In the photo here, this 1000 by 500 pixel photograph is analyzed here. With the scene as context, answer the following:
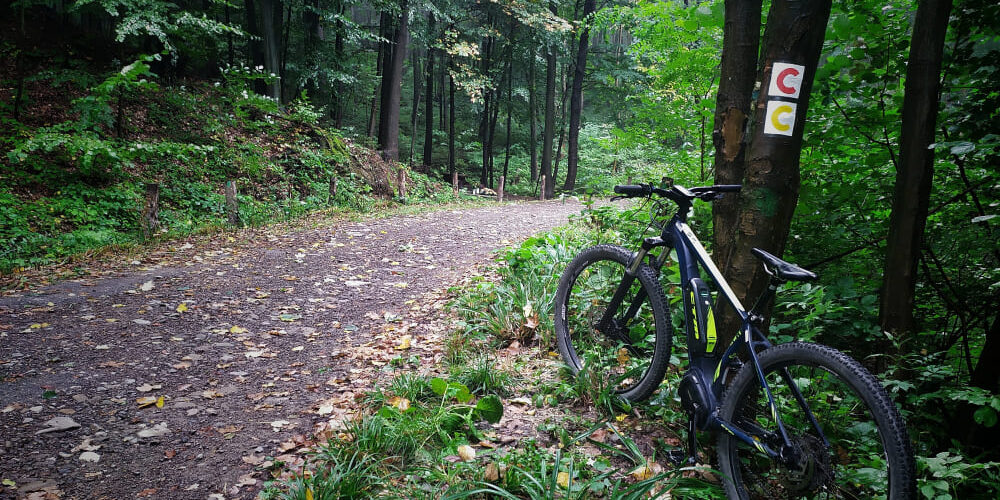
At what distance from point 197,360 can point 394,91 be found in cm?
1382

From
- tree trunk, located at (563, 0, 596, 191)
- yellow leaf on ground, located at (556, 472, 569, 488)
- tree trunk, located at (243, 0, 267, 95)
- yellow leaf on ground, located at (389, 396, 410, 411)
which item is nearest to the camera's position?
yellow leaf on ground, located at (556, 472, 569, 488)

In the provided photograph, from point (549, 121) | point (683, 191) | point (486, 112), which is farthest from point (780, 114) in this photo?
point (486, 112)

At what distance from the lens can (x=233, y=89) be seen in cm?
1245

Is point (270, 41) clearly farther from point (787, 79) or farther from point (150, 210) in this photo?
point (787, 79)

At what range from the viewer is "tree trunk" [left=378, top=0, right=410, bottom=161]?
1594cm

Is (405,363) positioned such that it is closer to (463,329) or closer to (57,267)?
(463,329)

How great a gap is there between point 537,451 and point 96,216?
32.5 feet

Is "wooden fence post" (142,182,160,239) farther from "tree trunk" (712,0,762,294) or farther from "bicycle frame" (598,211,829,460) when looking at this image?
"tree trunk" (712,0,762,294)

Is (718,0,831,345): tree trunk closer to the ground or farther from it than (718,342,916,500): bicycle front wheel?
farther from it

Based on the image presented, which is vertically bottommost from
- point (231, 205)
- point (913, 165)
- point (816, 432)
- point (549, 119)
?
point (816, 432)

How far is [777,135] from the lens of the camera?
2486 millimetres

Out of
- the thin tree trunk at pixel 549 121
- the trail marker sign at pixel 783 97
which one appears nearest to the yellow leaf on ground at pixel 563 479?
the trail marker sign at pixel 783 97

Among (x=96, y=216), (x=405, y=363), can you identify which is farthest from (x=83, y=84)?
(x=405, y=363)

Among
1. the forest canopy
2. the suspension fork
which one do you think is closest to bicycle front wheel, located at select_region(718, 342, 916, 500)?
the forest canopy
